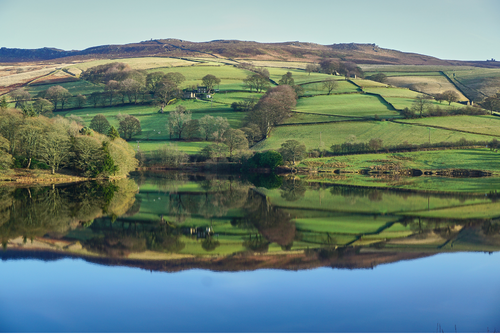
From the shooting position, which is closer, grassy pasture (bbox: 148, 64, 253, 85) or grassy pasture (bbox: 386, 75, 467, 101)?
grassy pasture (bbox: 386, 75, 467, 101)

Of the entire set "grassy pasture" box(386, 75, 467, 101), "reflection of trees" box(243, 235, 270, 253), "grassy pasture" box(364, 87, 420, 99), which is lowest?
"reflection of trees" box(243, 235, 270, 253)

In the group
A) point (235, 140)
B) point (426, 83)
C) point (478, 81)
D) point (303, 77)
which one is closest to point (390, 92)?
point (426, 83)

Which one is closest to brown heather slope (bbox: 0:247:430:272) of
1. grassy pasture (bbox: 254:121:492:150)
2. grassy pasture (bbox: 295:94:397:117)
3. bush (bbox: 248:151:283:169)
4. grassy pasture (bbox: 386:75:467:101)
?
bush (bbox: 248:151:283:169)

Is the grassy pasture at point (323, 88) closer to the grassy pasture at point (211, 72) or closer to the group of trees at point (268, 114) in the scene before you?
the grassy pasture at point (211, 72)

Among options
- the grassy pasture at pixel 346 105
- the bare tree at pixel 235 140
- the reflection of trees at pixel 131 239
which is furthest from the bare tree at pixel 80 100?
the reflection of trees at pixel 131 239

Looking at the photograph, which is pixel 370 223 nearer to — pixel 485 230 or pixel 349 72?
pixel 485 230

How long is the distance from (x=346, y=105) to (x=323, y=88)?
22.4 meters

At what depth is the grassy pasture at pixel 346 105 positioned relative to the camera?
10300 cm

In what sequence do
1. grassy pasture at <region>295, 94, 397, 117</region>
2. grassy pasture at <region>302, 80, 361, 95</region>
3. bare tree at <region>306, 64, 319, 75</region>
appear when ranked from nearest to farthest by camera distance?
grassy pasture at <region>295, 94, 397, 117</region> < grassy pasture at <region>302, 80, 361, 95</region> < bare tree at <region>306, 64, 319, 75</region>

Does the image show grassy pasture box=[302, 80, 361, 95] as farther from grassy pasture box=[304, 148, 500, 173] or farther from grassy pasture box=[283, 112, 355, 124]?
grassy pasture box=[304, 148, 500, 173]

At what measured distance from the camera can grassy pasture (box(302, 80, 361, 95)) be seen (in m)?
128

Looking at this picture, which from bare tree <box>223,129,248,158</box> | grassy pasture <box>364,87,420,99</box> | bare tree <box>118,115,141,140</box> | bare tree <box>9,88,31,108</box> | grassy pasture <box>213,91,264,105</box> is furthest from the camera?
bare tree <box>9,88,31,108</box>

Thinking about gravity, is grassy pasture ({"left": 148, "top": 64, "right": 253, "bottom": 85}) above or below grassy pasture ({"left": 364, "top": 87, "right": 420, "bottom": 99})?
above

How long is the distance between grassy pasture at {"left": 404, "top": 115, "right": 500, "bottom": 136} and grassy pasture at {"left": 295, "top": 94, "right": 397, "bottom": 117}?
31.0 feet
